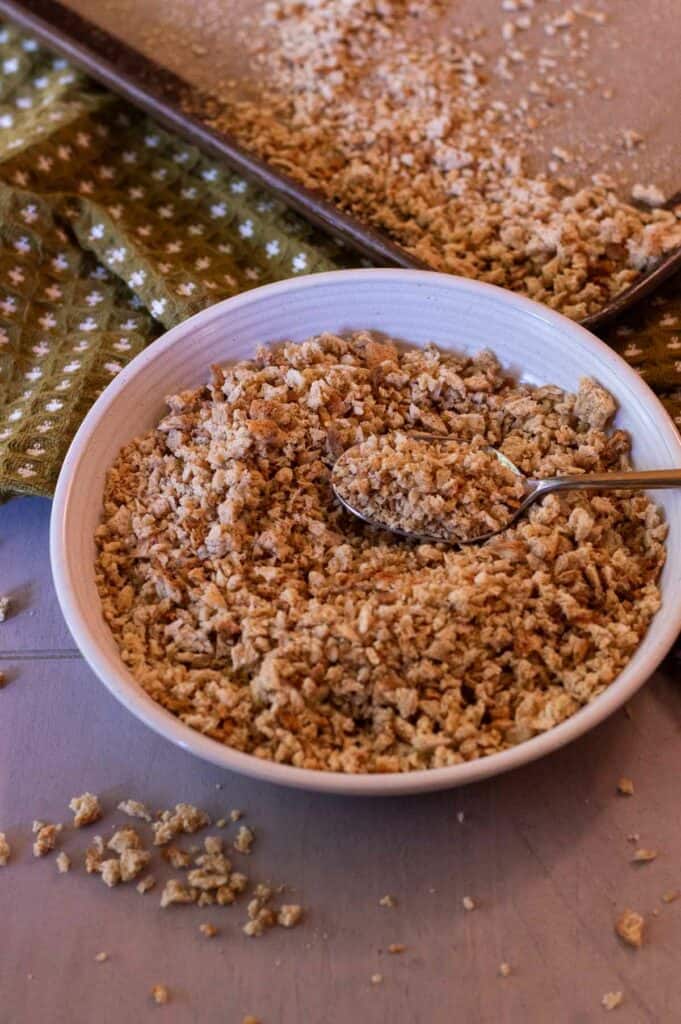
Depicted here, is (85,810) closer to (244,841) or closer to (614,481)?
(244,841)

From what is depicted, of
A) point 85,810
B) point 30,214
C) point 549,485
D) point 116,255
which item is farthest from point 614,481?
point 30,214

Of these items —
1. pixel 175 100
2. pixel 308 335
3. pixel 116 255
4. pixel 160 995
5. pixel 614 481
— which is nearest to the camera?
pixel 160 995

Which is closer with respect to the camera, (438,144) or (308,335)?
(308,335)

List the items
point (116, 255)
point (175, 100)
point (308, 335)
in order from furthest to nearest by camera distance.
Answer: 1. point (175, 100)
2. point (116, 255)
3. point (308, 335)

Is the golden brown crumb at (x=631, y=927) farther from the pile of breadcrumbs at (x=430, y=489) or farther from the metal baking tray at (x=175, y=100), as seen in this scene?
the metal baking tray at (x=175, y=100)

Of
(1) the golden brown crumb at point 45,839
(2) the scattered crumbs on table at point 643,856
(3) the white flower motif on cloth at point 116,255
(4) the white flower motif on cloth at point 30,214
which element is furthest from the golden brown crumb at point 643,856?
(4) the white flower motif on cloth at point 30,214

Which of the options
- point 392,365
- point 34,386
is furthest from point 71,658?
point 392,365

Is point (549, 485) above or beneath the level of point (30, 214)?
above
